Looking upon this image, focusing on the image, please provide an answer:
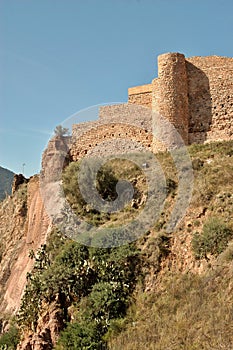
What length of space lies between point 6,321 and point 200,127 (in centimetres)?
1035

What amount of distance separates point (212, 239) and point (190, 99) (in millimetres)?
9022

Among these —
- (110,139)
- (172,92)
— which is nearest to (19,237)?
(110,139)

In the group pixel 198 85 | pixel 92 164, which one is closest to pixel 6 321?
pixel 92 164

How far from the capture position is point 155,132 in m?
20.4

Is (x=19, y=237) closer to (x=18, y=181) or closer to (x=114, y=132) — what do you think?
(x=18, y=181)

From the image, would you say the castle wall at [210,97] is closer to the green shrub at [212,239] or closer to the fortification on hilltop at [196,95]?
the fortification on hilltop at [196,95]

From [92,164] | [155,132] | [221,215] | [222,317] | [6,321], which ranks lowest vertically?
[6,321]

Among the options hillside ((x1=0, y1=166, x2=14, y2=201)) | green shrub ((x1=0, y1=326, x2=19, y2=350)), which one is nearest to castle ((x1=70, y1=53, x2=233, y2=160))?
green shrub ((x1=0, y1=326, x2=19, y2=350))

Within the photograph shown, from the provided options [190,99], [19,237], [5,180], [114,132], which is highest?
[5,180]

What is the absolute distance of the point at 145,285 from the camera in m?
13.4

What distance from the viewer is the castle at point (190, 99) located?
66.1 feet

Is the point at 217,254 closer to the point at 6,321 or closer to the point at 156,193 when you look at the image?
the point at 156,193

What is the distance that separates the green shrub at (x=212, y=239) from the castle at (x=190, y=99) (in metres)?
7.11

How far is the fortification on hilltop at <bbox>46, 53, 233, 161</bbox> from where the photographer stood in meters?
20.1
